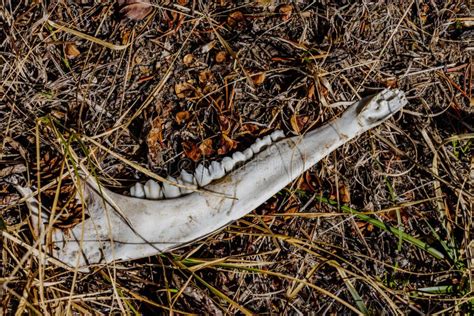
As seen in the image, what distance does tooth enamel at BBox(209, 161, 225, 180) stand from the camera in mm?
2746

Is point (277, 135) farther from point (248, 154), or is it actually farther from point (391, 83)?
point (391, 83)

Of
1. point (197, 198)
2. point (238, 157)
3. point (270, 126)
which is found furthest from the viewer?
point (270, 126)

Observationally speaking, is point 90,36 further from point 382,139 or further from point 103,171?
point 382,139

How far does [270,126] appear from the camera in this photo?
9.52 ft

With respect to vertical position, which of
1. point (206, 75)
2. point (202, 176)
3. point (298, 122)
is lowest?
point (298, 122)

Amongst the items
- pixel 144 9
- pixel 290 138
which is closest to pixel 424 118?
pixel 290 138

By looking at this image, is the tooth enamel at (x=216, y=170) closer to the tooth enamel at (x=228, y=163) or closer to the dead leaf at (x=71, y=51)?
the tooth enamel at (x=228, y=163)

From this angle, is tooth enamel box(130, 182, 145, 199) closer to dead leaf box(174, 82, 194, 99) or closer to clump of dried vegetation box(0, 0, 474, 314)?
clump of dried vegetation box(0, 0, 474, 314)

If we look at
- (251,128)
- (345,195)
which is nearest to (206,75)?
(251,128)

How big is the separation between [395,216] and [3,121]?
203 cm

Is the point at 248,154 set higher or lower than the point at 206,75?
lower

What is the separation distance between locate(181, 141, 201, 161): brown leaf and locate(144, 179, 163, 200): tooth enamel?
234mm

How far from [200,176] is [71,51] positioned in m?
0.92

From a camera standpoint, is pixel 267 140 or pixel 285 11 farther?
pixel 285 11
